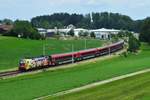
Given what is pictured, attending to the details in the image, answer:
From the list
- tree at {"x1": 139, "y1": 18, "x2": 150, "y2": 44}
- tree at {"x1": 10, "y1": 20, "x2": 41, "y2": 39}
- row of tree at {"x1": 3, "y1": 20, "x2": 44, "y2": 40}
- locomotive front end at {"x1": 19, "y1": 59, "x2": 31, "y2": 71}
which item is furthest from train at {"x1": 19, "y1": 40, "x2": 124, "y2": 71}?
tree at {"x1": 10, "y1": 20, "x2": 41, "y2": 39}

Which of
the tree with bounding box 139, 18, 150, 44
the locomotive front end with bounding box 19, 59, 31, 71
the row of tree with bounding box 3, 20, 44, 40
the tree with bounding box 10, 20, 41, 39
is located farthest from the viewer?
→ the tree with bounding box 10, 20, 41, 39

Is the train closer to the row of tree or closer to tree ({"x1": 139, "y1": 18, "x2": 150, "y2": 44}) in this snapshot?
tree ({"x1": 139, "y1": 18, "x2": 150, "y2": 44})

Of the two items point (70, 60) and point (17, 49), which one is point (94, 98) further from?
point (17, 49)

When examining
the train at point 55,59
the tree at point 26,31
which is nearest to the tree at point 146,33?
the tree at point 26,31

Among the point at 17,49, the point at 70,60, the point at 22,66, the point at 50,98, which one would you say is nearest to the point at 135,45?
the point at 17,49

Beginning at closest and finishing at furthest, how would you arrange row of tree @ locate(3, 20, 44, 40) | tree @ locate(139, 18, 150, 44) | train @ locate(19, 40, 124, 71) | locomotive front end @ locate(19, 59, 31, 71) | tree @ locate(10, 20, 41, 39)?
locomotive front end @ locate(19, 59, 31, 71) < train @ locate(19, 40, 124, 71) < tree @ locate(139, 18, 150, 44) < row of tree @ locate(3, 20, 44, 40) < tree @ locate(10, 20, 41, 39)

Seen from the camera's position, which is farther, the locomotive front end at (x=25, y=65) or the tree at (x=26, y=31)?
the tree at (x=26, y=31)

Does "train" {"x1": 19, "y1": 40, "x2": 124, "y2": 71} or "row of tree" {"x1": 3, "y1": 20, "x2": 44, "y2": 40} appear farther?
"row of tree" {"x1": 3, "y1": 20, "x2": 44, "y2": 40}

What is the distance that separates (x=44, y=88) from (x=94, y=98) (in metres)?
14.0

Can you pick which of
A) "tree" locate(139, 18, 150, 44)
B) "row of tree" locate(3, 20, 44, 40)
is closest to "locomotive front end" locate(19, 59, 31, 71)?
"tree" locate(139, 18, 150, 44)

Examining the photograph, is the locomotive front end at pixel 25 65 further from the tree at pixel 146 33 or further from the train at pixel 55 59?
the tree at pixel 146 33

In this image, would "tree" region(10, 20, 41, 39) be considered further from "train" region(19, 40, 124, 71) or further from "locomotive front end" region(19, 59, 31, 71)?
"locomotive front end" region(19, 59, 31, 71)

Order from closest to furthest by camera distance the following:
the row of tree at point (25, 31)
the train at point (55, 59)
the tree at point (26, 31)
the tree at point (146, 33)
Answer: the train at point (55, 59) → the tree at point (146, 33) → the row of tree at point (25, 31) → the tree at point (26, 31)

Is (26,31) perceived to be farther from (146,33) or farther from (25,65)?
(25,65)
